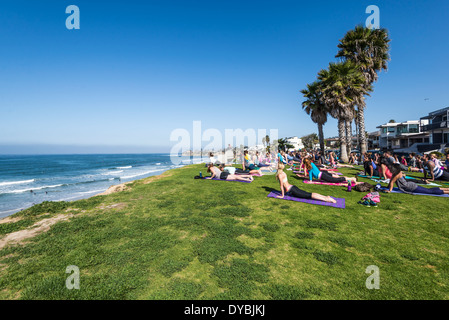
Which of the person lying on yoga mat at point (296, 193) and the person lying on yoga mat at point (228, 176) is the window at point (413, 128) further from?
Result: the person lying on yoga mat at point (296, 193)

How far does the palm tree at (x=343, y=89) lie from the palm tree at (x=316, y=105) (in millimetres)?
1985

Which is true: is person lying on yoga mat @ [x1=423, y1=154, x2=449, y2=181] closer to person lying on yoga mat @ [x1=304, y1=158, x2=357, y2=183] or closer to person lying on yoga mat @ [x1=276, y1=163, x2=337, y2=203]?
person lying on yoga mat @ [x1=304, y1=158, x2=357, y2=183]

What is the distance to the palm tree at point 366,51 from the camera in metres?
21.5

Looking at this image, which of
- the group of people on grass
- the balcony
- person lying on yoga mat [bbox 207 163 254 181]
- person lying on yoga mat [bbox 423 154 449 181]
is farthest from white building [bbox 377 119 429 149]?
person lying on yoga mat [bbox 207 163 254 181]

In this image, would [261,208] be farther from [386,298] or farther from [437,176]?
[437,176]

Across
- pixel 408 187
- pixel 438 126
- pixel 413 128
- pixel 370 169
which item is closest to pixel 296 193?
pixel 408 187

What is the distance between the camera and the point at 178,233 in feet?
17.4

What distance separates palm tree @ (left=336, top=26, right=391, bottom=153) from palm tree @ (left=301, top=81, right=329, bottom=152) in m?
3.83

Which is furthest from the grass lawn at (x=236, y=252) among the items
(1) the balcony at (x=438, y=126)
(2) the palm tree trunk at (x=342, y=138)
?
(1) the balcony at (x=438, y=126)

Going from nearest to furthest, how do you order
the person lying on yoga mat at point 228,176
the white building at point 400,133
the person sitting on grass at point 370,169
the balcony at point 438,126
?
the person lying on yoga mat at point 228,176 → the person sitting on grass at point 370,169 → the balcony at point 438,126 → the white building at point 400,133

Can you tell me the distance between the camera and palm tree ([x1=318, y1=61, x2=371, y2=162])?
20703 mm

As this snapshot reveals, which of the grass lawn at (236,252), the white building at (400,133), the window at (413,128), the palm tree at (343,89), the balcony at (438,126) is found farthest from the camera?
the window at (413,128)
